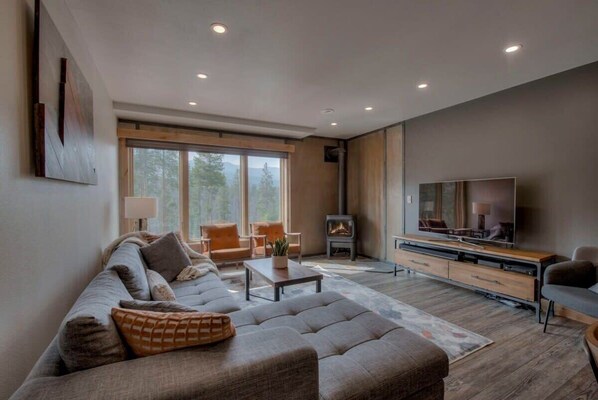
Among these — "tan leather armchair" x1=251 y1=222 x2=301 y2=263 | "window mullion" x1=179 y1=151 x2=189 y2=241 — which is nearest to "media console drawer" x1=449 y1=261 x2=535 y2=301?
"tan leather armchair" x1=251 y1=222 x2=301 y2=263

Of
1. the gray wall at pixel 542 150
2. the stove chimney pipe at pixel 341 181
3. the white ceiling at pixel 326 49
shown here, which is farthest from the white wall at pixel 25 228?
the stove chimney pipe at pixel 341 181

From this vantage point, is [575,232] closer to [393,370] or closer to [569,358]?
[569,358]

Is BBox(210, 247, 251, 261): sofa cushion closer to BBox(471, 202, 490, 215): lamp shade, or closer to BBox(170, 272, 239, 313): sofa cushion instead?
BBox(170, 272, 239, 313): sofa cushion

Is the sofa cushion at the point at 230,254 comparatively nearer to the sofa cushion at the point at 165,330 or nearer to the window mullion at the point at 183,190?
the window mullion at the point at 183,190

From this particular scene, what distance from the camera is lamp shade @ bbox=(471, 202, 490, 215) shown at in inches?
126

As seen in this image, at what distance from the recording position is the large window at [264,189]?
510cm

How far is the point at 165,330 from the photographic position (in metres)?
0.98

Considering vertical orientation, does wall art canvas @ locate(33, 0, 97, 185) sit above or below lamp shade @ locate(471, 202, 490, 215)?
above

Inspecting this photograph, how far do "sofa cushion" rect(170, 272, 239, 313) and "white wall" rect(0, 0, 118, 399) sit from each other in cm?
73

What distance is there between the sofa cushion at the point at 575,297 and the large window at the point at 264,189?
4.08 metres

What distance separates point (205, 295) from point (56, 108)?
157 cm

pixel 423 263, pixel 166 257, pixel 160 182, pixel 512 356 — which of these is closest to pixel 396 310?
pixel 512 356

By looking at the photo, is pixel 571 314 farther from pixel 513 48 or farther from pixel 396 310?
pixel 513 48

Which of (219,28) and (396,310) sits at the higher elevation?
(219,28)
